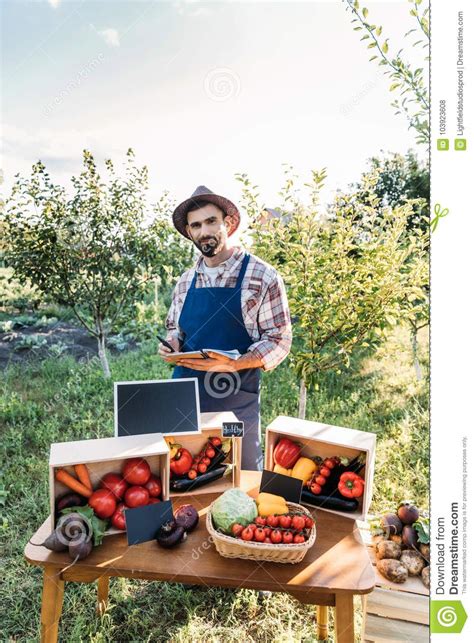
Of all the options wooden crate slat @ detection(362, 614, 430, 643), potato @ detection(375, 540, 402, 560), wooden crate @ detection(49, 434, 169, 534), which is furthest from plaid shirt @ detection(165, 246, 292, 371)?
wooden crate slat @ detection(362, 614, 430, 643)

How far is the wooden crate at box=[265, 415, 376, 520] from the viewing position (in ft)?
6.63

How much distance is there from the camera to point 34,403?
5.66m

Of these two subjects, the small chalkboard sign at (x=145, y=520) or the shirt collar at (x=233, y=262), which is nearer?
the small chalkboard sign at (x=145, y=520)

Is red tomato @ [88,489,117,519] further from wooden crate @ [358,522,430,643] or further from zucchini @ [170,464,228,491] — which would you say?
wooden crate @ [358,522,430,643]

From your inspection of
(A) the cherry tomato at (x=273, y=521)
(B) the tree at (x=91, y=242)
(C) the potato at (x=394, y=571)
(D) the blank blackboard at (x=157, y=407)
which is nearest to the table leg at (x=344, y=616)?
(A) the cherry tomato at (x=273, y=521)

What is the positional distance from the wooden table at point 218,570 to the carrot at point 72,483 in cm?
20

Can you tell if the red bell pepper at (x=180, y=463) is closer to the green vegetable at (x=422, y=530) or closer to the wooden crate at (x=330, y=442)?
the wooden crate at (x=330, y=442)

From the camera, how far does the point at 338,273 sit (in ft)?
12.2

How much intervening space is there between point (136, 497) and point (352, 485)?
0.90m

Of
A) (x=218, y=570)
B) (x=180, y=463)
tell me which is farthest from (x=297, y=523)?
(x=180, y=463)

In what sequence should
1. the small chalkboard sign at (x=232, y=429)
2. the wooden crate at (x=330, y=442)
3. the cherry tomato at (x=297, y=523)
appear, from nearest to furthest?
the cherry tomato at (x=297, y=523) < the wooden crate at (x=330, y=442) < the small chalkboard sign at (x=232, y=429)

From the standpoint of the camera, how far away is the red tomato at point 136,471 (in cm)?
196

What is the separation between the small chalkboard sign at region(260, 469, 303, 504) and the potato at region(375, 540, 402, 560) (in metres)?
0.56
